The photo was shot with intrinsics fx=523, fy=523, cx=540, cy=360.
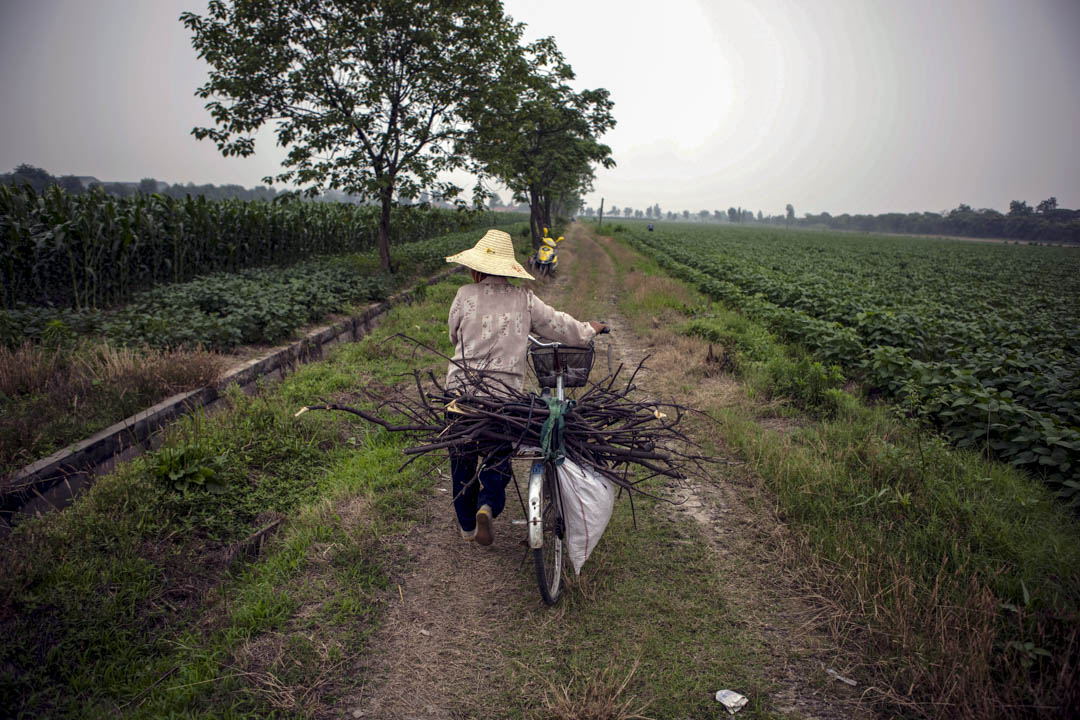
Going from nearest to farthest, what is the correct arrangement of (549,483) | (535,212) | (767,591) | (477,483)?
1. (549,483)
2. (767,591)
3. (477,483)
4. (535,212)

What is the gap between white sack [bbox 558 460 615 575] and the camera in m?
2.79

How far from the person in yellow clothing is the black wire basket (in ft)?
0.39

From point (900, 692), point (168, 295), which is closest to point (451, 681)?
point (900, 692)

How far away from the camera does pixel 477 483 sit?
11.4 ft

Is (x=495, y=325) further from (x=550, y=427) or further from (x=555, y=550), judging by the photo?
(x=555, y=550)

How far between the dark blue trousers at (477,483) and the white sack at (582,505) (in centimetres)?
40

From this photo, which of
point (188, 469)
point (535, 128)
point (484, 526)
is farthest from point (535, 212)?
point (484, 526)

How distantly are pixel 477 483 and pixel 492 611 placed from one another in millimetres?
785

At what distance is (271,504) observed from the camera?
3965mm

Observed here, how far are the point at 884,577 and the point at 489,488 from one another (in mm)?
2372

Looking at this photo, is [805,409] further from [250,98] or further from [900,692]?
[250,98]

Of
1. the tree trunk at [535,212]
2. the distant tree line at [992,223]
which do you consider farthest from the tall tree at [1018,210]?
the tree trunk at [535,212]

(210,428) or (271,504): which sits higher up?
(210,428)

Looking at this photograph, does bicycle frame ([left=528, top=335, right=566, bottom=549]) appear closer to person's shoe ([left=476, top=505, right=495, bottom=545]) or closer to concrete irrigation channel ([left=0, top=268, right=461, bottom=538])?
person's shoe ([left=476, top=505, right=495, bottom=545])
